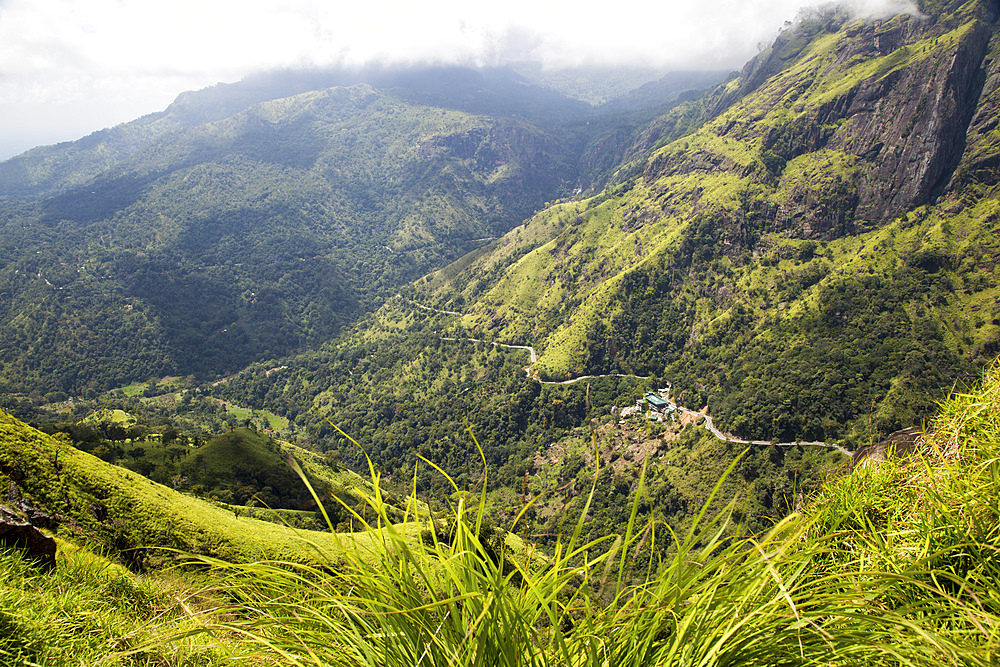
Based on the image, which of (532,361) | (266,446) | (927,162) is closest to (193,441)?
(266,446)

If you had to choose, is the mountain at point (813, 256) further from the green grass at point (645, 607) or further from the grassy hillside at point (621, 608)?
the green grass at point (645, 607)

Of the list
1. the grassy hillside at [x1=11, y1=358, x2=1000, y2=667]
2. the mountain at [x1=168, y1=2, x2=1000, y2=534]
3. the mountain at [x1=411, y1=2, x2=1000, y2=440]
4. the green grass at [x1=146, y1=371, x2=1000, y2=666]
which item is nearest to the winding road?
the mountain at [x1=168, y1=2, x2=1000, y2=534]

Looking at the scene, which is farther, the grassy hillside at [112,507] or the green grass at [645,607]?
the grassy hillside at [112,507]

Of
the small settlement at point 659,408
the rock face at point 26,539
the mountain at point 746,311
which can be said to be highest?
the rock face at point 26,539

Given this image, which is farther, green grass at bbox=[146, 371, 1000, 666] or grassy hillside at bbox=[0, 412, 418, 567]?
grassy hillside at bbox=[0, 412, 418, 567]

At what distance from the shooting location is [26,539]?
4883 mm

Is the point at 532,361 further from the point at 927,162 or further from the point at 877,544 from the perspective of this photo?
the point at 877,544

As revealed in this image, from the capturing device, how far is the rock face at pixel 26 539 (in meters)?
4.74

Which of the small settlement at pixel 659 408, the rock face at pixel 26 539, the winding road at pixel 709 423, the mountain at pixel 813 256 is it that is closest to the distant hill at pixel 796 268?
the mountain at pixel 813 256

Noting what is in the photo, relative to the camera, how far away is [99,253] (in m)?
184

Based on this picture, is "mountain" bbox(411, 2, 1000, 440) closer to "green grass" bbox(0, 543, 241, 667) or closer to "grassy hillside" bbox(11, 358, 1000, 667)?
"grassy hillside" bbox(11, 358, 1000, 667)

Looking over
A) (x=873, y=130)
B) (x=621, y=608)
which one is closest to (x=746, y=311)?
(x=873, y=130)

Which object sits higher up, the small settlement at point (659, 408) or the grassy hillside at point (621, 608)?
the grassy hillside at point (621, 608)

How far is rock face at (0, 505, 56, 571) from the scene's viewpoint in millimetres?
4738
